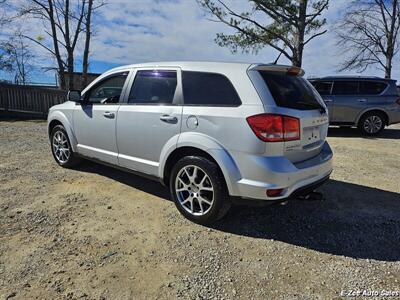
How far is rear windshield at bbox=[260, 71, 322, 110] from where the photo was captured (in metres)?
3.23

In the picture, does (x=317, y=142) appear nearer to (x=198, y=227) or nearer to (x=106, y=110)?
(x=198, y=227)

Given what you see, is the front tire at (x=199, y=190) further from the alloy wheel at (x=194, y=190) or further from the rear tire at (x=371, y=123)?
the rear tire at (x=371, y=123)

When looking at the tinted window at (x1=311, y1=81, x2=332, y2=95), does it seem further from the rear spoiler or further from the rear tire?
the rear spoiler

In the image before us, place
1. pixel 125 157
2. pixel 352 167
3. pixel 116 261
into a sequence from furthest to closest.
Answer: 1. pixel 352 167
2. pixel 125 157
3. pixel 116 261

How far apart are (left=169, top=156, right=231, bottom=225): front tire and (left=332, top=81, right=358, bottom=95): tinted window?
8074 mm

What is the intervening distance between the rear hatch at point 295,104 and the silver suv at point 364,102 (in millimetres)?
6844

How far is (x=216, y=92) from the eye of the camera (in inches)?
135

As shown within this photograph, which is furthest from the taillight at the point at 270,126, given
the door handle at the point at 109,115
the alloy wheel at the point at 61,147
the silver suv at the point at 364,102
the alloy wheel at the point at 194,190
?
the silver suv at the point at 364,102

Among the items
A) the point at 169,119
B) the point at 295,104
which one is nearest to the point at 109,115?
the point at 169,119

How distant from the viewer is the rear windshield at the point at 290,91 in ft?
10.6

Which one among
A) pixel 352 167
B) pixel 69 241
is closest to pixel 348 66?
pixel 352 167

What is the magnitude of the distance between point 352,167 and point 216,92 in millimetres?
3946

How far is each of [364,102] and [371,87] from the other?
1.88 feet

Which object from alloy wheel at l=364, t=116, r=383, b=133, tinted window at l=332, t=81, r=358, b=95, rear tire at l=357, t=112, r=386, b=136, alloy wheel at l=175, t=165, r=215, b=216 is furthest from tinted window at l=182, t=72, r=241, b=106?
alloy wheel at l=364, t=116, r=383, b=133
